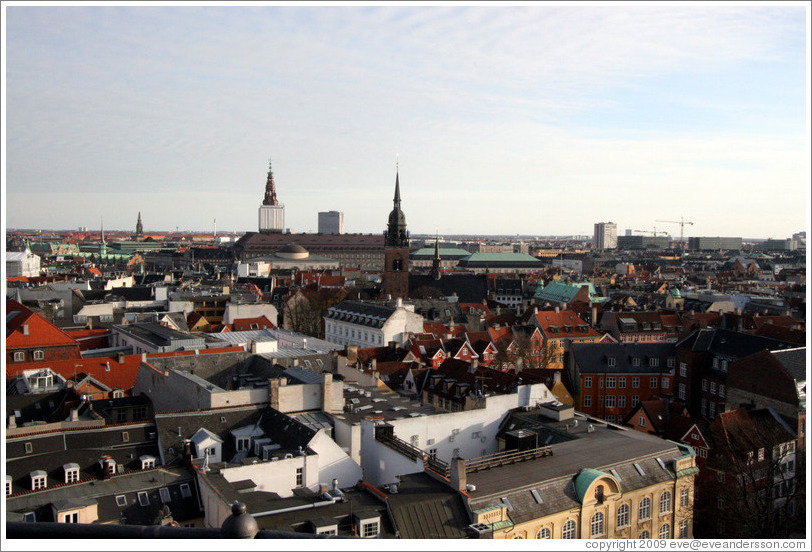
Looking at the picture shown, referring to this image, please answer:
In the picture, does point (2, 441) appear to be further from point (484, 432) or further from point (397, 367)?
point (397, 367)

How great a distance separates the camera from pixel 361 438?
19031 mm

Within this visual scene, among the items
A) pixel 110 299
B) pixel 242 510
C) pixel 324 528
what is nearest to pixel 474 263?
pixel 110 299

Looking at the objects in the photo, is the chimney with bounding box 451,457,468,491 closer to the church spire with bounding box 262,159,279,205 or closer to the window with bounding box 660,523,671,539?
the window with bounding box 660,523,671,539

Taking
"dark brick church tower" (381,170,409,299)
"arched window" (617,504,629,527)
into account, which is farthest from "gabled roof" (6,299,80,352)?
"dark brick church tower" (381,170,409,299)

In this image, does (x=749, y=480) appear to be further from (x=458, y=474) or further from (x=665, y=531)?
(x=458, y=474)

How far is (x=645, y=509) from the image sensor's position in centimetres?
1730

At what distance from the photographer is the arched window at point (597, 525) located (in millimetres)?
15953

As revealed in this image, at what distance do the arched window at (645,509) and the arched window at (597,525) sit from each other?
160cm

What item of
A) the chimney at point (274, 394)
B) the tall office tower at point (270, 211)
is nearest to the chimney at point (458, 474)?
the chimney at point (274, 394)

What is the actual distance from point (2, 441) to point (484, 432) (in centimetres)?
1722

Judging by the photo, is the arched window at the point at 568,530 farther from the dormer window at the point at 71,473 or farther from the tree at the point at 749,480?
the dormer window at the point at 71,473

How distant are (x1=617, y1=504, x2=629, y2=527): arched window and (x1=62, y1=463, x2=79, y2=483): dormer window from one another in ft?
41.8

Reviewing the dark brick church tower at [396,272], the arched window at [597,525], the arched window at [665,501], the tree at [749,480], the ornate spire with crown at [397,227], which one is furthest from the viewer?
the ornate spire with crown at [397,227]

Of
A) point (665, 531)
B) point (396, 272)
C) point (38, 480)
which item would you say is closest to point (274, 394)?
point (38, 480)
